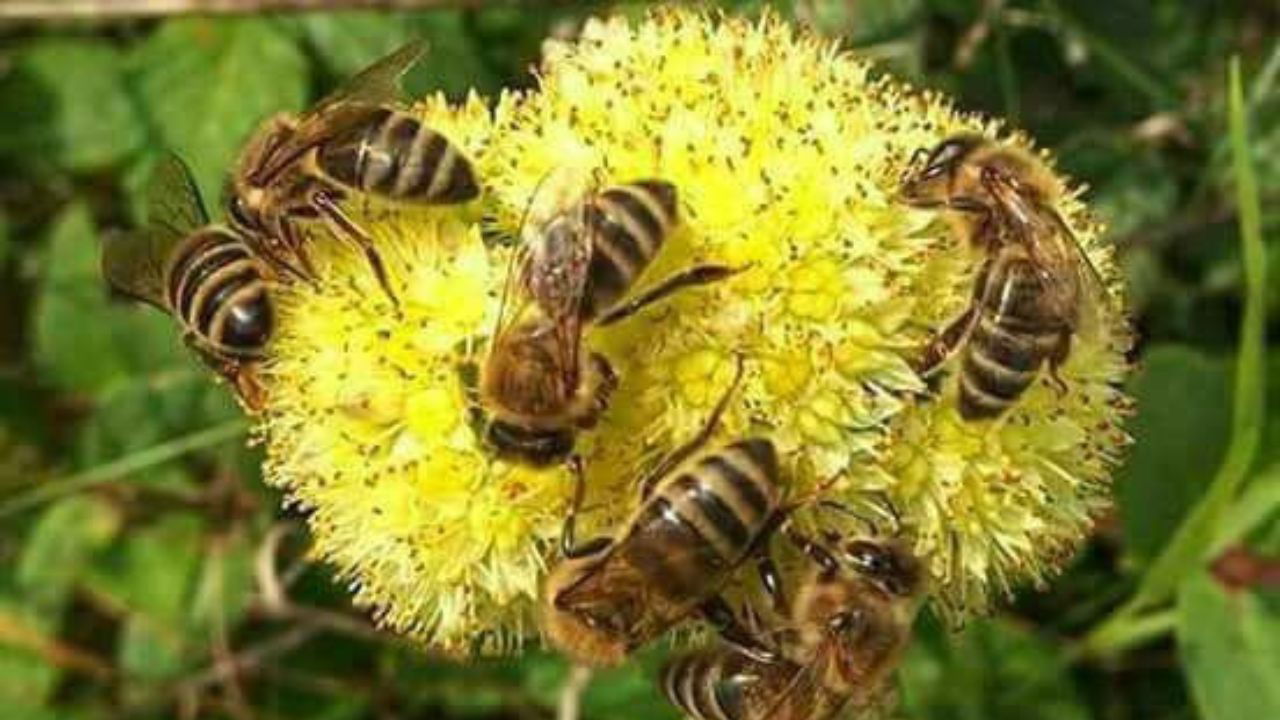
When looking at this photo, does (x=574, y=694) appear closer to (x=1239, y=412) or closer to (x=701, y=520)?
(x=1239, y=412)

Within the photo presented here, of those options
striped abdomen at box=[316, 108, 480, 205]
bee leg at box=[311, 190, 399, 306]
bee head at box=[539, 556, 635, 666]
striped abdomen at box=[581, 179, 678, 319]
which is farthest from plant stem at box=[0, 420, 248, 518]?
striped abdomen at box=[581, 179, 678, 319]

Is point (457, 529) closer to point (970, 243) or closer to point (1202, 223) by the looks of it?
point (970, 243)

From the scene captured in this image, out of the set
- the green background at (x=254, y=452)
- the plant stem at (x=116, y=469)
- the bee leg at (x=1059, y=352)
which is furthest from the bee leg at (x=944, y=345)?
the plant stem at (x=116, y=469)

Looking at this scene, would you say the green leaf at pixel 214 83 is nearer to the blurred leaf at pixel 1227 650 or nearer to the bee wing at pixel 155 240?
the bee wing at pixel 155 240

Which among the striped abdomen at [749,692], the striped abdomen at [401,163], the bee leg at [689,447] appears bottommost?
the striped abdomen at [749,692]

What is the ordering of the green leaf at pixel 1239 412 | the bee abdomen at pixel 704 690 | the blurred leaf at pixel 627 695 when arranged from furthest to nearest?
the blurred leaf at pixel 627 695, the green leaf at pixel 1239 412, the bee abdomen at pixel 704 690

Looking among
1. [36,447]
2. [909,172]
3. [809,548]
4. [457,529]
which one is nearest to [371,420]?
[457,529]

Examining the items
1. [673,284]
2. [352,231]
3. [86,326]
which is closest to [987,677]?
[673,284]

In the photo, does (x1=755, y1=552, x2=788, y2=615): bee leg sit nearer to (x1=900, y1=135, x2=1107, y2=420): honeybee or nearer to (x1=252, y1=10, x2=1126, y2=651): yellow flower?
(x1=252, y1=10, x2=1126, y2=651): yellow flower
